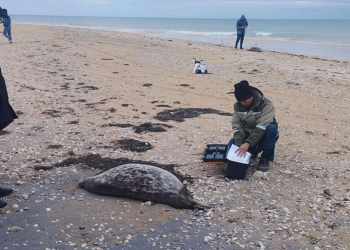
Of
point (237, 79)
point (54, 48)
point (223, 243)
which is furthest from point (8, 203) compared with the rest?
point (54, 48)

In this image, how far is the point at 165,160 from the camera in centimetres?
677

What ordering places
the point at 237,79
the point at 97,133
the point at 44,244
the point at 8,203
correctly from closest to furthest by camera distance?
the point at 44,244 < the point at 8,203 < the point at 97,133 < the point at 237,79

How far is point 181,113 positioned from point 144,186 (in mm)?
4621

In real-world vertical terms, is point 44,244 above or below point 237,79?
below

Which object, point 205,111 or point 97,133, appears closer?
point 97,133

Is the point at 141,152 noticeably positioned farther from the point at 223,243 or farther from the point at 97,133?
the point at 223,243

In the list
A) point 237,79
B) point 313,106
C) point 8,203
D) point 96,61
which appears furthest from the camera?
point 96,61

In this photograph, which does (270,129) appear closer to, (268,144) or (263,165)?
(268,144)

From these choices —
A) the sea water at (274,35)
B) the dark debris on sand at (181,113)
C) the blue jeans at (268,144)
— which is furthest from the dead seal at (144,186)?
the sea water at (274,35)

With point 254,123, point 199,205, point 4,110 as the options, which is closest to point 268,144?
point 254,123

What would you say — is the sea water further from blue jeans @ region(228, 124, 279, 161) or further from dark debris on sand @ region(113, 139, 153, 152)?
blue jeans @ region(228, 124, 279, 161)

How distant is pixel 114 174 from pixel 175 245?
139 centimetres

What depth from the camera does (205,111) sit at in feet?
32.8

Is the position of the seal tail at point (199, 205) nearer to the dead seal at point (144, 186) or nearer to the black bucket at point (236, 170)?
the dead seal at point (144, 186)
